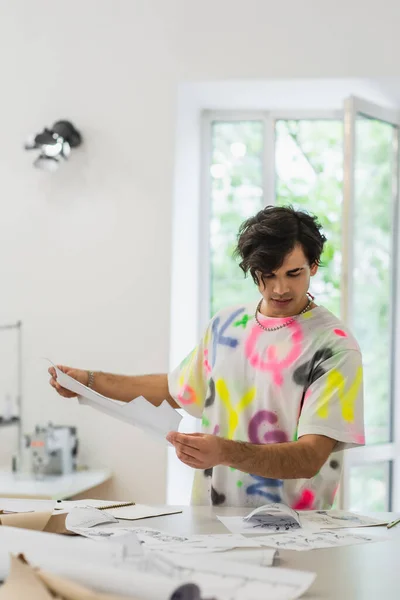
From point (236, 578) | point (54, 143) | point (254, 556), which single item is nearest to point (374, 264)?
point (54, 143)

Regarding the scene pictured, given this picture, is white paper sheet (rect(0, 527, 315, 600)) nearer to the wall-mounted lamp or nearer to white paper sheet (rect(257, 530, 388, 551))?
white paper sheet (rect(257, 530, 388, 551))

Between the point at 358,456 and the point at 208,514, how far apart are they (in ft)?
6.60

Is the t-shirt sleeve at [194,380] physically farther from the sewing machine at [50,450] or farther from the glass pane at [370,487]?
the glass pane at [370,487]

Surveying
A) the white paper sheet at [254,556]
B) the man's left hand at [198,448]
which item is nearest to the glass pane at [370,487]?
the man's left hand at [198,448]

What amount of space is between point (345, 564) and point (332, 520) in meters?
0.34

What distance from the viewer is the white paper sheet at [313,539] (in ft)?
5.26

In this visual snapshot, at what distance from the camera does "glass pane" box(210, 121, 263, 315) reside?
13.7ft

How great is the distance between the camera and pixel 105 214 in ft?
12.4

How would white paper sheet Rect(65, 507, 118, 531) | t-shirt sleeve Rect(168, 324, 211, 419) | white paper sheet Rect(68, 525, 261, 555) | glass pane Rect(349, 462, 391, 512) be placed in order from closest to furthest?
white paper sheet Rect(68, 525, 261, 555), white paper sheet Rect(65, 507, 118, 531), t-shirt sleeve Rect(168, 324, 211, 419), glass pane Rect(349, 462, 391, 512)

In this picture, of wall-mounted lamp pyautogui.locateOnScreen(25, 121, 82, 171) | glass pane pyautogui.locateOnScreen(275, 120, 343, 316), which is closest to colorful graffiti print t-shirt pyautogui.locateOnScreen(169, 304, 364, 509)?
wall-mounted lamp pyautogui.locateOnScreen(25, 121, 82, 171)

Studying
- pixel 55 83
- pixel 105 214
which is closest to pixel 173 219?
pixel 105 214

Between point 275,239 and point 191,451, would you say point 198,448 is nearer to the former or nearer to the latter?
point 191,451

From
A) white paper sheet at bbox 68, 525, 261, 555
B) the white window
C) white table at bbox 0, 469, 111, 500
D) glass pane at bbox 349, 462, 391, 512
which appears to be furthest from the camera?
glass pane at bbox 349, 462, 391, 512

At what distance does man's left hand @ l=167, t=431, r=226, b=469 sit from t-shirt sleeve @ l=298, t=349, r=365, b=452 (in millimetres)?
262
